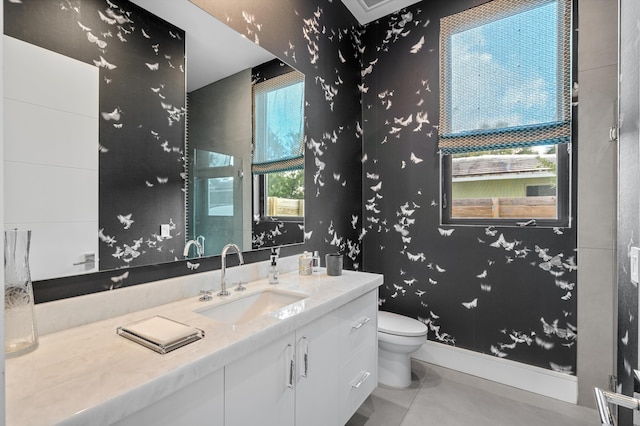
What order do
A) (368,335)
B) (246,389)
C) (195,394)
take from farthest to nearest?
(368,335) < (246,389) < (195,394)

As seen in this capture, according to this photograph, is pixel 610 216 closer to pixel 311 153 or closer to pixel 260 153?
pixel 311 153

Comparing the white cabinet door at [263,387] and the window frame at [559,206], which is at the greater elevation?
the window frame at [559,206]

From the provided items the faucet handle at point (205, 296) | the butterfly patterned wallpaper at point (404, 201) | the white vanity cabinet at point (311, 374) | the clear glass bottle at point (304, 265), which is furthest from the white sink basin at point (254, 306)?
the butterfly patterned wallpaper at point (404, 201)

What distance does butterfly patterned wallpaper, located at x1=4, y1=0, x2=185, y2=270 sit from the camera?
1.02 m

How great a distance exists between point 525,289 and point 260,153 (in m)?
2.04

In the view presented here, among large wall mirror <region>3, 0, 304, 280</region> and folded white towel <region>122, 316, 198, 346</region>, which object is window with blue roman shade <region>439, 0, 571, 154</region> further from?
folded white towel <region>122, 316, 198, 346</region>

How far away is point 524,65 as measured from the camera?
7.08ft

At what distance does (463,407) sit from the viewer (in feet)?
6.50

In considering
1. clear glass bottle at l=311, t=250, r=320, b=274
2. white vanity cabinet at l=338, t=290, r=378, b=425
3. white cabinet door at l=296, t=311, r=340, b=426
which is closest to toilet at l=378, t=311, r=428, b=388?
white vanity cabinet at l=338, t=290, r=378, b=425

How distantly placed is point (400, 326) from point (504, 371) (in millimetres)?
824

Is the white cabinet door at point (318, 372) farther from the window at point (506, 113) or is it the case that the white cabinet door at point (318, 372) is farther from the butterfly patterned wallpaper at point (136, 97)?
the window at point (506, 113)

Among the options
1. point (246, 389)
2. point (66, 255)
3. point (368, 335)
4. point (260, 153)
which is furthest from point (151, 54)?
point (368, 335)

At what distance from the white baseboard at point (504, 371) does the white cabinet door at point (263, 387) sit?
5.55 ft

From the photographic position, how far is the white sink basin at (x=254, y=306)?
1.29m
